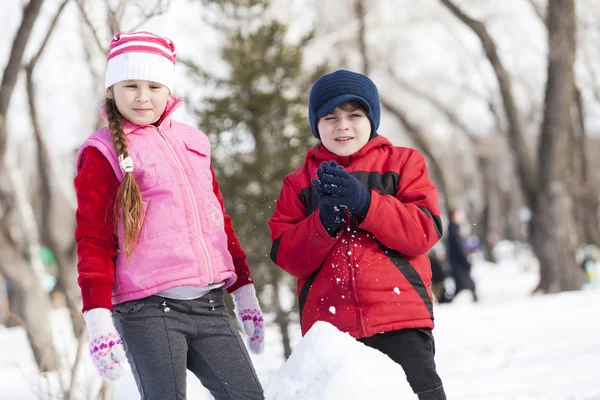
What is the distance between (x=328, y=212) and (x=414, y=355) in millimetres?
567

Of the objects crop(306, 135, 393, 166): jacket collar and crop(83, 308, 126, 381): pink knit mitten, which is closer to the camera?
crop(83, 308, 126, 381): pink knit mitten

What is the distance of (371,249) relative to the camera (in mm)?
2463

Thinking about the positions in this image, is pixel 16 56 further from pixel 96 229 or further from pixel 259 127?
pixel 96 229

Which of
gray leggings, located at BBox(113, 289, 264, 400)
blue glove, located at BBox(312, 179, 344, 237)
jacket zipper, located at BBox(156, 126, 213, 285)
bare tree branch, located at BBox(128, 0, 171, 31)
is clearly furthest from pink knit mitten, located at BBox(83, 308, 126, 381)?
bare tree branch, located at BBox(128, 0, 171, 31)

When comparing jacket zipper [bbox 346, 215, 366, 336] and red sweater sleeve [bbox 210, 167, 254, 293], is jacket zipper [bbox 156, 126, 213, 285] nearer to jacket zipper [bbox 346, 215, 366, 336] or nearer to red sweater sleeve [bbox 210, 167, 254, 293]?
red sweater sleeve [bbox 210, 167, 254, 293]

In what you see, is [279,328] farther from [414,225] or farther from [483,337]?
[414,225]

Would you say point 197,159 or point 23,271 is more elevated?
point 197,159

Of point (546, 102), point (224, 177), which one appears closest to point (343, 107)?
point (224, 177)

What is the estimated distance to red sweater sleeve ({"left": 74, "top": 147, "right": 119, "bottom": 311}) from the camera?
2.28 meters

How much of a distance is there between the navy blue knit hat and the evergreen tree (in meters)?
3.90

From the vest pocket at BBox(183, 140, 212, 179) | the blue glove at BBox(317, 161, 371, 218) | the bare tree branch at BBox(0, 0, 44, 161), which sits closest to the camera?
the blue glove at BBox(317, 161, 371, 218)

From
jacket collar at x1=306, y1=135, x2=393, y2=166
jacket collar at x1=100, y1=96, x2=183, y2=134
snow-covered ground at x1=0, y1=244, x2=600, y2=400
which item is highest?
jacket collar at x1=100, y1=96, x2=183, y2=134

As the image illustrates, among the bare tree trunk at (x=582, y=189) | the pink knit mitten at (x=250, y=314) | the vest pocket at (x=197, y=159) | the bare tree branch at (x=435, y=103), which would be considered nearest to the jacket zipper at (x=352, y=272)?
the pink knit mitten at (x=250, y=314)

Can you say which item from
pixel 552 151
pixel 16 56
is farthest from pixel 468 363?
pixel 552 151
